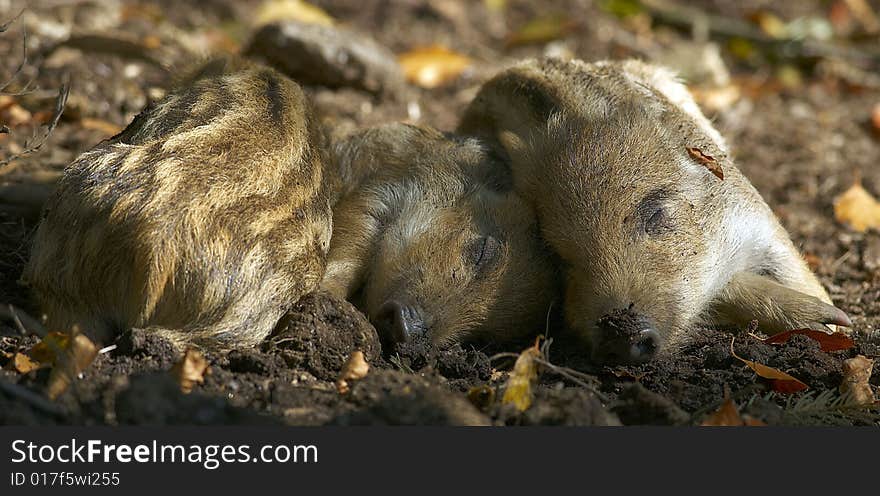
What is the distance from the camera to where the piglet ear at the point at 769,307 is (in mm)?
4016

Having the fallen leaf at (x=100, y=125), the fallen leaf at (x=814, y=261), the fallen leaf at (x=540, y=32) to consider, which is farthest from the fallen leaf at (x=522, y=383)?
the fallen leaf at (x=540, y=32)

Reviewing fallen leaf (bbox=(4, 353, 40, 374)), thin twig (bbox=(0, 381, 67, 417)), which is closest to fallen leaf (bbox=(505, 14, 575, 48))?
fallen leaf (bbox=(4, 353, 40, 374))

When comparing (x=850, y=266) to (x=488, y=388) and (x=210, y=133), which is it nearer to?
(x=488, y=388)

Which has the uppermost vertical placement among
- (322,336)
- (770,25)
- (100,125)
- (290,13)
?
(770,25)

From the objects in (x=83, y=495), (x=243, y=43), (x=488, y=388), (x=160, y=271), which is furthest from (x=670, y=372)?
(x=243, y=43)

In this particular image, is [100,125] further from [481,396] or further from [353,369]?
[481,396]

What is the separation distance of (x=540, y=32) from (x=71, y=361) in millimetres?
5426

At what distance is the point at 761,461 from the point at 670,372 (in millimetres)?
858

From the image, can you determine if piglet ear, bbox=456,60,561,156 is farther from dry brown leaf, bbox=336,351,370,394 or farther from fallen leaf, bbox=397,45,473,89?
fallen leaf, bbox=397,45,473,89

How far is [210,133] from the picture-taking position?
351cm

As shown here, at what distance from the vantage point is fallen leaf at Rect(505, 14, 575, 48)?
304 inches

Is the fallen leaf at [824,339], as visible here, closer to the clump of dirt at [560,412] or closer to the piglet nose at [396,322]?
the clump of dirt at [560,412]

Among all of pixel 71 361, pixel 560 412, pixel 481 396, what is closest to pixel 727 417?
pixel 560 412

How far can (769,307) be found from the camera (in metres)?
4.08
